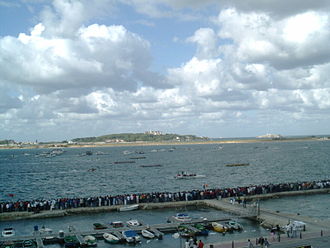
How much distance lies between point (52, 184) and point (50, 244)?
176 feet

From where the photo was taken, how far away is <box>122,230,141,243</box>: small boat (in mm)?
30797

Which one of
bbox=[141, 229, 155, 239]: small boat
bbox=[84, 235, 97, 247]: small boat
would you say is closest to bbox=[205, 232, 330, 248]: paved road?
bbox=[141, 229, 155, 239]: small boat

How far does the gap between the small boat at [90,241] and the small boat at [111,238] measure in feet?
4.01

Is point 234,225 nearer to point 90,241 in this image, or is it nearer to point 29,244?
point 90,241

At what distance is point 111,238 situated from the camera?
31.5 m

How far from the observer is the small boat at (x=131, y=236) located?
30.8 m

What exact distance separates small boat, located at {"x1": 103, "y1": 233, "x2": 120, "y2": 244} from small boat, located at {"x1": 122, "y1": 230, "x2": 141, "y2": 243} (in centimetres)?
78

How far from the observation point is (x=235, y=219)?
1502 inches

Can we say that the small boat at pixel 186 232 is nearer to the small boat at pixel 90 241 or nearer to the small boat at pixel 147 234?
the small boat at pixel 147 234

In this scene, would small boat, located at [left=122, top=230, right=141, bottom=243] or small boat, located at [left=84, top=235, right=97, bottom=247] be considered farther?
small boat, located at [left=122, top=230, right=141, bottom=243]

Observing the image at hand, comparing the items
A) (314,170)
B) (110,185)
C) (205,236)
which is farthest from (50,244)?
(314,170)

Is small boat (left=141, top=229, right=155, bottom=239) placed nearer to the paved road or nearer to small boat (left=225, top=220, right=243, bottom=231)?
the paved road

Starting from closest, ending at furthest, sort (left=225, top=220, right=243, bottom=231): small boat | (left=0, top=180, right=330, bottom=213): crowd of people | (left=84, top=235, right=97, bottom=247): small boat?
(left=84, top=235, right=97, bottom=247): small boat, (left=225, top=220, right=243, bottom=231): small boat, (left=0, top=180, right=330, bottom=213): crowd of people

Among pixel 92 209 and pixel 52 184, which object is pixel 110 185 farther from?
pixel 92 209
